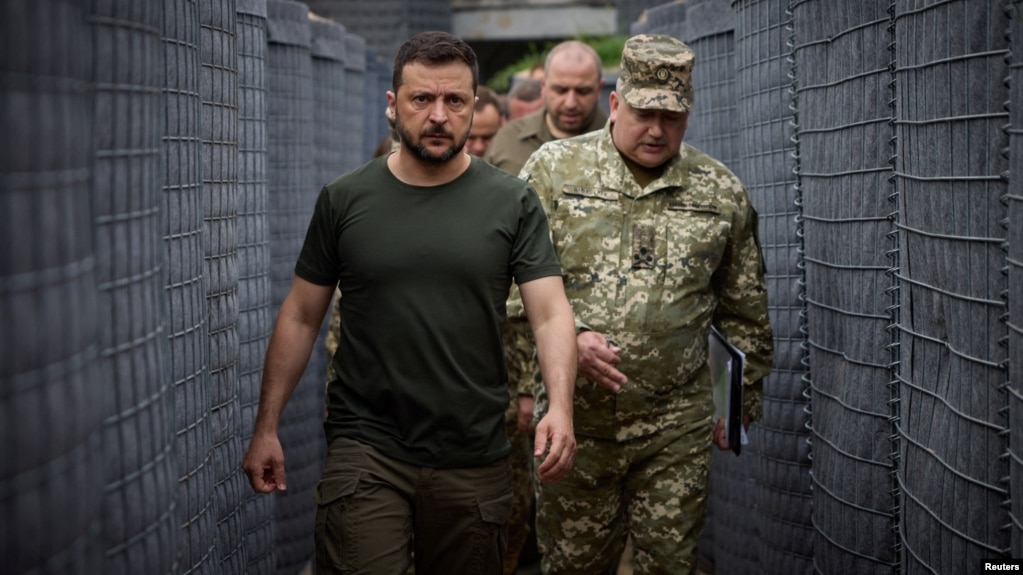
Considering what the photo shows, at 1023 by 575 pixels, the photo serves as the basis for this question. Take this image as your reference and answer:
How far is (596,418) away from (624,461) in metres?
0.18

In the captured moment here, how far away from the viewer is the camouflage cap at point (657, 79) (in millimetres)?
4438

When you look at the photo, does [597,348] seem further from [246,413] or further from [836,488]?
[246,413]

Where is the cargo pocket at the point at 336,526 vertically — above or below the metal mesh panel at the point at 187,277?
below

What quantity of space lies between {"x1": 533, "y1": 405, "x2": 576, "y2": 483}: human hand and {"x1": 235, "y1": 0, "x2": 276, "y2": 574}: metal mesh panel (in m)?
1.35

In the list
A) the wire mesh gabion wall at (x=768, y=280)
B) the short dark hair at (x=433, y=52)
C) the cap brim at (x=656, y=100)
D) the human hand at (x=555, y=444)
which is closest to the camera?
the wire mesh gabion wall at (x=768, y=280)

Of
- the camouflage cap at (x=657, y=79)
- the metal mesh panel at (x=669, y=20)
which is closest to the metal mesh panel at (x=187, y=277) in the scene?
the camouflage cap at (x=657, y=79)

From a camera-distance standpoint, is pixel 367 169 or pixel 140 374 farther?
pixel 367 169

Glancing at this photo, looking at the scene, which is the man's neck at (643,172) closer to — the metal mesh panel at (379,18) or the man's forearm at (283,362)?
the man's forearm at (283,362)

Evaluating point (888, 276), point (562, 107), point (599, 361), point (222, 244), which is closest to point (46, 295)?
point (222, 244)

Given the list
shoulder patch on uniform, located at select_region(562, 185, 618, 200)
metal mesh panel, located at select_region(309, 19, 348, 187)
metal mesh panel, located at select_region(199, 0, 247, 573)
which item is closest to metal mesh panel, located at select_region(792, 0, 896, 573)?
shoulder patch on uniform, located at select_region(562, 185, 618, 200)

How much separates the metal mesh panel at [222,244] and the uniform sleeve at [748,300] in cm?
176

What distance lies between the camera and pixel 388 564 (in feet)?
11.9

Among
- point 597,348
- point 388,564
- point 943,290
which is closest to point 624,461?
point 597,348

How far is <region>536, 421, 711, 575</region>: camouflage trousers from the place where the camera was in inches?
176
